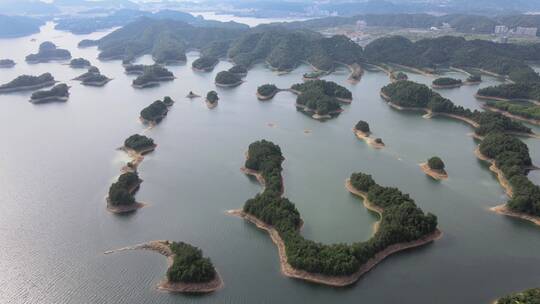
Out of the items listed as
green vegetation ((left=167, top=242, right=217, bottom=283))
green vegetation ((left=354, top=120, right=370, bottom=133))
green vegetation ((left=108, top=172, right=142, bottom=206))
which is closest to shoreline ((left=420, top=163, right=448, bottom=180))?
green vegetation ((left=354, top=120, right=370, bottom=133))

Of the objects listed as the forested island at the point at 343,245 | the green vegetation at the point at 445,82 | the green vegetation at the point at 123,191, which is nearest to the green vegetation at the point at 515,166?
the forested island at the point at 343,245

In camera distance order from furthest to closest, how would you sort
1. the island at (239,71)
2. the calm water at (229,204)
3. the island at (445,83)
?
the island at (239,71), the island at (445,83), the calm water at (229,204)

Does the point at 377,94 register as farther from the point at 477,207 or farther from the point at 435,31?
the point at 435,31

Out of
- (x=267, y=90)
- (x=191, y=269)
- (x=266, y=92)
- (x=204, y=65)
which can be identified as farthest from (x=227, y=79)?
(x=191, y=269)

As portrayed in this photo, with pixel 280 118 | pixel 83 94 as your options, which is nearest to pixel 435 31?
pixel 280 118

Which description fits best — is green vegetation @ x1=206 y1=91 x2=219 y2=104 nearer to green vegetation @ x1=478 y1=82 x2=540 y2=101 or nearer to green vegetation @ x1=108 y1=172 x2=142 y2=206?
green vegetation @ x1=108 y1=172 x2=142 y2=206

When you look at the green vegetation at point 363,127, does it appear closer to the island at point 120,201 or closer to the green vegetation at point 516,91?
the green vegetation at point 516,91
